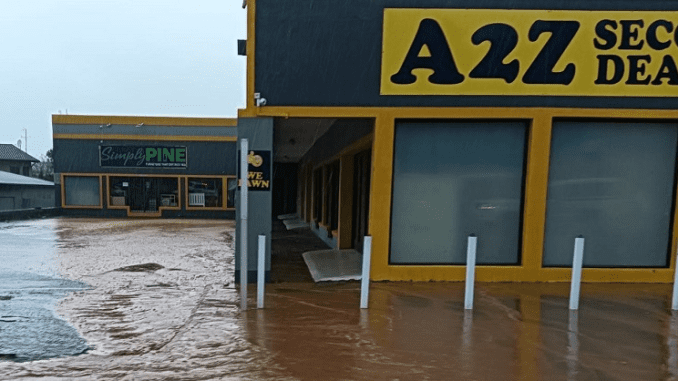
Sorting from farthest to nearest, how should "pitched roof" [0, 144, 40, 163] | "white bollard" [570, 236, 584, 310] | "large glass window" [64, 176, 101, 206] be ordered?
"pitched roof" [0, 144, 40, 163], "large glass window" [64, 176, 101, 206], "white bollard" [570, 236, 584, 310]

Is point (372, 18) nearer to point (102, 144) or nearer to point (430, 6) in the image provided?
point (430, 6)

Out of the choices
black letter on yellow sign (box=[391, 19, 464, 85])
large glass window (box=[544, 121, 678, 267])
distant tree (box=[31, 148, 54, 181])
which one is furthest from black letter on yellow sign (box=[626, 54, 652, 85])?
distant tree (box=[31, 148, 54, 181])

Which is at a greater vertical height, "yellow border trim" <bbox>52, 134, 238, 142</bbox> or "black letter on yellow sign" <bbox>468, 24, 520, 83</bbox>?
"black letter on yellow sign" <bbox>468, 24, 520, 83</bbox>

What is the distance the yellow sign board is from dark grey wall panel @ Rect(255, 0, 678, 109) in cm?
13

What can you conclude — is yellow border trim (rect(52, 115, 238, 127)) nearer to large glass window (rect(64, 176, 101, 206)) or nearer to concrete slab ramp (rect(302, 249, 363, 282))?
large glass window (rect(64, 176, 101, 206))

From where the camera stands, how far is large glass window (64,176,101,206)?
2128 centimetres

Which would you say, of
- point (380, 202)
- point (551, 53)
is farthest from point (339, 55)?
point (551, 53)

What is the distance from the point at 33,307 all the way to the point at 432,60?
7.00m

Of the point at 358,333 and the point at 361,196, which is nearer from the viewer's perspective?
the point at 358,333

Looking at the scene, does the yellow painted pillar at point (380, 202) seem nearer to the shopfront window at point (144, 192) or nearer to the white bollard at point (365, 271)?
the white bollard at point (365, 271)

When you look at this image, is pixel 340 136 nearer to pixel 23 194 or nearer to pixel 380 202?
pixel 380 202

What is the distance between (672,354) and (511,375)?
185 centimetres

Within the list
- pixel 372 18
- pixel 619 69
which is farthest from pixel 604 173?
pixel 372 18

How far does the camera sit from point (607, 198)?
6.61m
